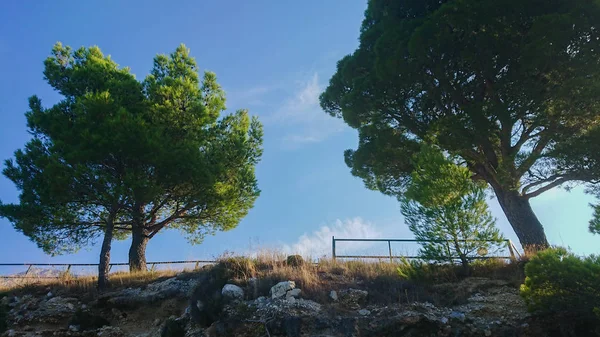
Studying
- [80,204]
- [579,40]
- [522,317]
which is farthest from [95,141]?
[579,40]

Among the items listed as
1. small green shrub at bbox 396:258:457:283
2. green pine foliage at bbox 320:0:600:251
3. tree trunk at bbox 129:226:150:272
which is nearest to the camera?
small green shrub at bbox 396:258:457:283

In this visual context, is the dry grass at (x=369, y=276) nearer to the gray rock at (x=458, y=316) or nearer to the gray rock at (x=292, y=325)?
the gray rock at (x=458, y=316)

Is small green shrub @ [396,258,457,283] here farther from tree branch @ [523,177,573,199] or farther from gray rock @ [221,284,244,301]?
tree branch @ [523,177,573,199]

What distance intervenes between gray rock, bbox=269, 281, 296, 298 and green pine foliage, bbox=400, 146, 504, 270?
3043mm

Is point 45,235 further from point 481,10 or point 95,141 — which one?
point 481,10

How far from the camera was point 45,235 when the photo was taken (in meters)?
12.3

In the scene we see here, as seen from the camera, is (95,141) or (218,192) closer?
(95,141)

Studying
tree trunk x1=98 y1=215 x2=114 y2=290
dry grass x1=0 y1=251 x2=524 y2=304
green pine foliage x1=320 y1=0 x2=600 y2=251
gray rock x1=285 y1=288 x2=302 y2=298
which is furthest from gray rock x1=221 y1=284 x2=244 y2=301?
green pine foliage x1=320 y1=0 x2=600 y2=251

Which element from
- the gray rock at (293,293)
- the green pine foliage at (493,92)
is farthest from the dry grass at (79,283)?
the green pine foliage at (493,92)

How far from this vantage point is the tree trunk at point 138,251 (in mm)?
13500

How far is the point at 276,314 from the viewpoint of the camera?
676cm

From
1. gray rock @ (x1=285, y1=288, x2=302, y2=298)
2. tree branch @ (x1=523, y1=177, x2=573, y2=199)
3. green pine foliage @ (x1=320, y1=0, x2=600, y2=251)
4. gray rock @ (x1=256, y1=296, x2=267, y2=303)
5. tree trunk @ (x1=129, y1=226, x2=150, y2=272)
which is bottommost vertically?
gray rock @ (x1=256, y1=296, x2=267, y2=303)

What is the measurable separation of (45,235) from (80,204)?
1617mm

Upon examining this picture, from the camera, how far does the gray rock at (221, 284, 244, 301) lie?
762 cm
